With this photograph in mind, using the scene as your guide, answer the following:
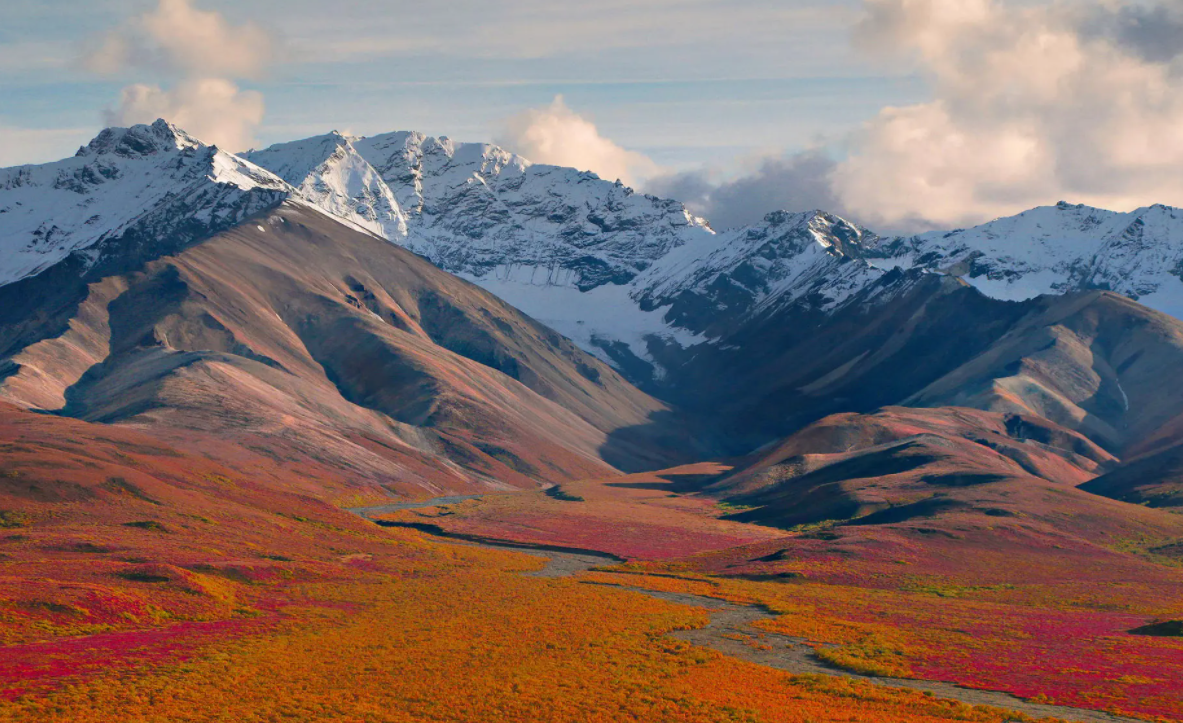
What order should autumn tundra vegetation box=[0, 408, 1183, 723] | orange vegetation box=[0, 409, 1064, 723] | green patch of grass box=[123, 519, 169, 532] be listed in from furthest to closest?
green patch of grass box=[123, 519, 169, 532]
autumn tundra vegetation box=[0, 408, 1183, 723]
orange vegetation box=[0, 409, 1064, 723]

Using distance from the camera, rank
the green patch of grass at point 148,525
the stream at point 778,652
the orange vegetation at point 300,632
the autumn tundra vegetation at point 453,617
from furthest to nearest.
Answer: the green patch of grass at point 148,525 < the stream at point 778,652 < the autumn tundra vegetation at point 453,617 < the orange vegetation at point 300,632

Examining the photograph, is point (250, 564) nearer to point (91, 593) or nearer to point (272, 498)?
point (91, 593)

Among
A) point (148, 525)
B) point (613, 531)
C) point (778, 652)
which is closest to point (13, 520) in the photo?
point (148, 525)

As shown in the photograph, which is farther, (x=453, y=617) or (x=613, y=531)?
(x=613, y=531)

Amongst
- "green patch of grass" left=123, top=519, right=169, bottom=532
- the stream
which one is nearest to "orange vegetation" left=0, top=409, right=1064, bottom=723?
"green patch of grass" left=123, top=519, right=169, bottom=532

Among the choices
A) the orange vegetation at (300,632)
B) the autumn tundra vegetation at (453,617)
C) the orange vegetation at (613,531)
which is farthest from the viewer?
the orange vegetation at (613,531)

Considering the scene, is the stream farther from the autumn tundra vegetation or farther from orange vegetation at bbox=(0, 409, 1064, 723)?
orange vegetation at bbox=(0, 409, 1064, 723)

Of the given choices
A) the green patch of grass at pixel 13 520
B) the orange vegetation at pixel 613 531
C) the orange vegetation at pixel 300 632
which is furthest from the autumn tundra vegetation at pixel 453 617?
the orange vegetation at pixel 613 531

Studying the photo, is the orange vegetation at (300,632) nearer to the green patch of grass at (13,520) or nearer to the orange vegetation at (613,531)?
the green patch of grass at (13,520)

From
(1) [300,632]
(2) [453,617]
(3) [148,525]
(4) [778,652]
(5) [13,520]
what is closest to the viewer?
(1) [300,632]

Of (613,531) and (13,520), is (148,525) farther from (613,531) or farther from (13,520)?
(613,531)

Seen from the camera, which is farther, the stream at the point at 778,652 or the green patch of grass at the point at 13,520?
the green patch of grass at the point at 13,520
